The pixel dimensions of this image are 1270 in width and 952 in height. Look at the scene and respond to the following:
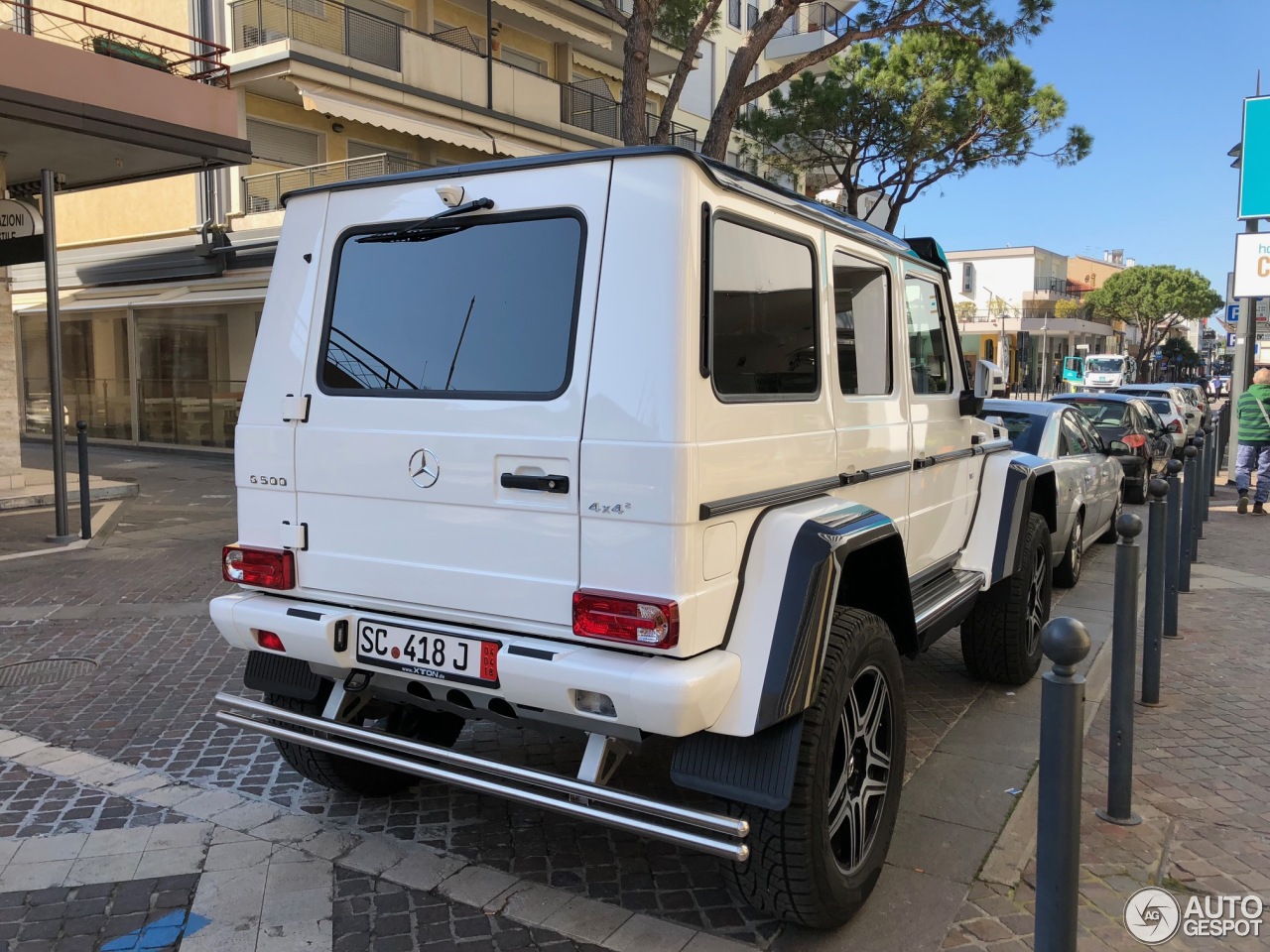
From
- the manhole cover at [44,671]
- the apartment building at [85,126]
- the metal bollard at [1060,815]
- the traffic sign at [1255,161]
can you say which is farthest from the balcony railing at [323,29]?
the metal bollard at [1060,815]

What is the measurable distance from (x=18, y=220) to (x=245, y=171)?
8.10 m

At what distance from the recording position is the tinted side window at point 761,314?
2.94m

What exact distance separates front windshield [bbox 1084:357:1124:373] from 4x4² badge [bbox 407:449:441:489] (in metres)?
48.2

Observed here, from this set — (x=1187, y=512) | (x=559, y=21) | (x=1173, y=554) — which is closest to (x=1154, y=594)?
(x=1173, y=554)

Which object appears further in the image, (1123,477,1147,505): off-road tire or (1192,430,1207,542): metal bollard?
(1123,477,1147,505): off-road tire

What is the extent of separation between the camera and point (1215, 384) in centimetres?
5631

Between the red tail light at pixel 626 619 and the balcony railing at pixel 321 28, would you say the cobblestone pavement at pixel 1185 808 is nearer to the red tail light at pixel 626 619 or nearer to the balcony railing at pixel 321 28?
the red tail light at pixel 626 619

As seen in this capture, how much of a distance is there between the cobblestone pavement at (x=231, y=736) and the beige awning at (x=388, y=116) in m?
11.1

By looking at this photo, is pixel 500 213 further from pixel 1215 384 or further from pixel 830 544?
pixel 1215 384

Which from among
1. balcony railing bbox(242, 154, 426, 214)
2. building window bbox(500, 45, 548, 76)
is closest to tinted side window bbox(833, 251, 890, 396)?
balcony railing bbox(242, 154, 426, 214)

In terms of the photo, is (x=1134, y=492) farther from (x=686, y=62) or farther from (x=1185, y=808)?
(x=1185, y=808)

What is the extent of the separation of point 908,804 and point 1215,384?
Result: 6140 cm

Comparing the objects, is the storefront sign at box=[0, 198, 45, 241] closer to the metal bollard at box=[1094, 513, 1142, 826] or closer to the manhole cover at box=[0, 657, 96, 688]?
the manhole cover at box=[0, 657, 96, 688]

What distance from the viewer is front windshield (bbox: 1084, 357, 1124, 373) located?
4588 cm
